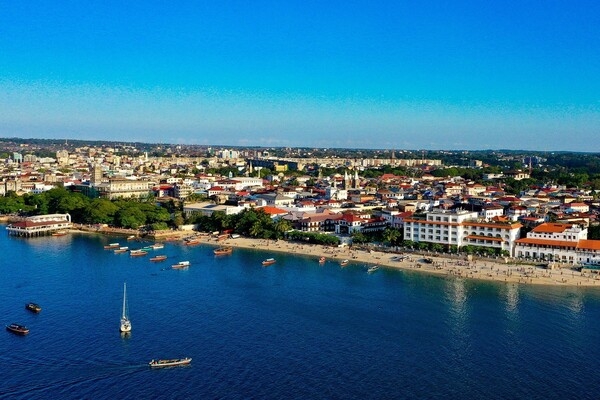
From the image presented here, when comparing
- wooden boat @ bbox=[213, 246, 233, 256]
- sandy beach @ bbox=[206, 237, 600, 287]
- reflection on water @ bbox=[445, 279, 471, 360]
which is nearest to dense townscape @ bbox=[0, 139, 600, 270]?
sandy beach @ bbox=[206, 237, 600, 287]

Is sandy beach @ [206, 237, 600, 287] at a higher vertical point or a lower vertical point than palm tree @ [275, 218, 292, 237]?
lower

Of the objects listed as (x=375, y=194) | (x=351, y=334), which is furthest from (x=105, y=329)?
(x=375, y=194)

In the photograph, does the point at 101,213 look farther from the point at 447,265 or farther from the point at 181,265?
the point at 447,265

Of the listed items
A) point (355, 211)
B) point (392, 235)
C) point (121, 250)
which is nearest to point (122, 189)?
point (121, 250)

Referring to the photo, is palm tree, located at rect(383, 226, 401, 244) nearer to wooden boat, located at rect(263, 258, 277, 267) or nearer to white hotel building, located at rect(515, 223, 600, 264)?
white hotel building, located at rect(515, 223, 600, 264)

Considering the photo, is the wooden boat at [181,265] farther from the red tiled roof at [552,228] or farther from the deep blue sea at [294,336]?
the red tiled roof at [552,228]

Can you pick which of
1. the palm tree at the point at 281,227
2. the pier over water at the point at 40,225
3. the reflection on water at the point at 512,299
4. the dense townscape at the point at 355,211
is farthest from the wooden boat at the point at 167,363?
the pier over water at the point at 40,225

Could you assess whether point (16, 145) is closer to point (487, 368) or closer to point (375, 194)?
point (375, 194)
